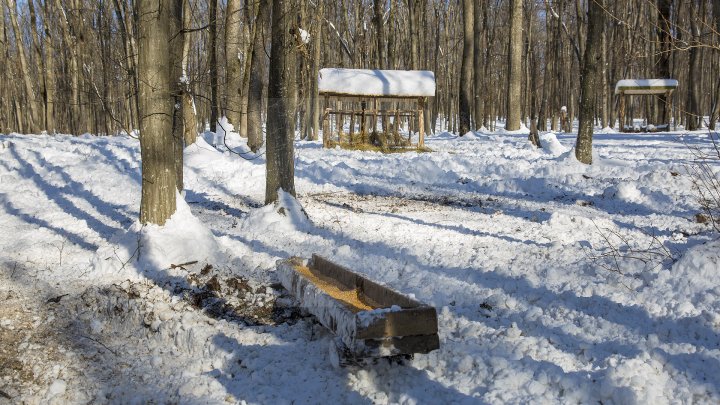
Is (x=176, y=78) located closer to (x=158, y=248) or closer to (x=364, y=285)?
(x=158, y=248)

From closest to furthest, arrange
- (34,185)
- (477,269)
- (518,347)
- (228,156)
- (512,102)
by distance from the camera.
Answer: (518,347), (477,269), (34,185), (228,156), (512,102)

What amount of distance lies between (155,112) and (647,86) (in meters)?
21.1

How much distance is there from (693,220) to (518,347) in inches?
200

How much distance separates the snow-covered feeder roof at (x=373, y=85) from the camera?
59.6 ft

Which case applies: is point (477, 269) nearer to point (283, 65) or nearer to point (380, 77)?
point (283, 65)

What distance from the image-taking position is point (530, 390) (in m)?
3.67

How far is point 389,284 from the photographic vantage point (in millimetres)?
5914

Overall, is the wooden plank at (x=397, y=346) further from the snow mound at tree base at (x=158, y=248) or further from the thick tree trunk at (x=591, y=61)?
the thick tree trunk at (x=591, y=61)

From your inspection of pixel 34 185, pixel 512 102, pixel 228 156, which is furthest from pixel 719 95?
pixel 34 185

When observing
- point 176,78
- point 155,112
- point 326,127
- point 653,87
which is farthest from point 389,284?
point 653,87

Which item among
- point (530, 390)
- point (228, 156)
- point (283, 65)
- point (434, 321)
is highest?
point (283, 65)

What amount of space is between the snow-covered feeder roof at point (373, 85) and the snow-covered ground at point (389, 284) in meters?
8.25

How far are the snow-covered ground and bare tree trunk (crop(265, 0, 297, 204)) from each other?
0.44 meters

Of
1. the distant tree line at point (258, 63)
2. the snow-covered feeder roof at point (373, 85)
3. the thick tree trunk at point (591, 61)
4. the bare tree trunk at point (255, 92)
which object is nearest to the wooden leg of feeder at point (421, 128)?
the snow-covered feeder roof at point (373, 85)
